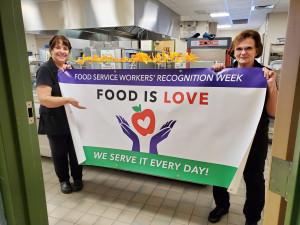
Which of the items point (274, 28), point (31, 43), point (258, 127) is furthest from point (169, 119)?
point (31, 43)

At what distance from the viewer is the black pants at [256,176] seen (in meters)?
1.67

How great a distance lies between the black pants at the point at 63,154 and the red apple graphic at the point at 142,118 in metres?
0.87

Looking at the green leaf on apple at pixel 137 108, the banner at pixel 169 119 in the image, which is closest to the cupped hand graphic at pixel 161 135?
the banner at pixel 169 119

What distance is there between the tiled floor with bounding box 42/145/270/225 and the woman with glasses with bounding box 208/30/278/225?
1.31 ft

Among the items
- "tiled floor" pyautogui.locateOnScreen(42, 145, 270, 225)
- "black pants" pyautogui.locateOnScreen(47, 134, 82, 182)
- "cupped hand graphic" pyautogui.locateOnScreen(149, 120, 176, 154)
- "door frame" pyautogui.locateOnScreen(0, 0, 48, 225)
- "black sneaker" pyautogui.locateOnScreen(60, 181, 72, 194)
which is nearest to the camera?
"door frame" pyautogui.locateOnScreen(0, 0, 48, 225)

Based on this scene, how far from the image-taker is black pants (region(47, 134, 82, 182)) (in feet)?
7.78

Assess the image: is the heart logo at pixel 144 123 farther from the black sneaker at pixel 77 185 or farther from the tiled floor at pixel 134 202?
the black sneaker at pixel 77 185

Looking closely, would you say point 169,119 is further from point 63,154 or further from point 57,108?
point 63,154

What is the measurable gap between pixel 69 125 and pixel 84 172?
1.03m

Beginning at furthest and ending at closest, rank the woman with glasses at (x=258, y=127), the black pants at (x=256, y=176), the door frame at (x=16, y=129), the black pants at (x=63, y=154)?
the black pants at (x=63, y=154), the black pants at (x=256, y=176), the woman with glasses at (x=258, y=127), the door frame at (x=16, y=129)

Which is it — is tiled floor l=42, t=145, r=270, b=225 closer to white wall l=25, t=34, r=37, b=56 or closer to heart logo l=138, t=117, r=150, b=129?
heart logo l=138, t=117, r=150, b=129

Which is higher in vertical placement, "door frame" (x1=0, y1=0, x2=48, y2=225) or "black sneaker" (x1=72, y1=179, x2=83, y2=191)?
"door frame" (x1=0, y1=0, x2=48, y2=225)

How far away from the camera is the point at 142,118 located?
1913 mm

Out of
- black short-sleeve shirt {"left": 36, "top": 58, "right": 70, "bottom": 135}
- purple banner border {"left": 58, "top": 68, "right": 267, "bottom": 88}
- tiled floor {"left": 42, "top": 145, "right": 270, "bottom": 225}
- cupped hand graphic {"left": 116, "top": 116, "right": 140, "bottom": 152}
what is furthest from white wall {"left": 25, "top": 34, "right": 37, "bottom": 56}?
cupped hand graphic {"left": 116, "top": 116, "right": 140, "bottom": 152}
